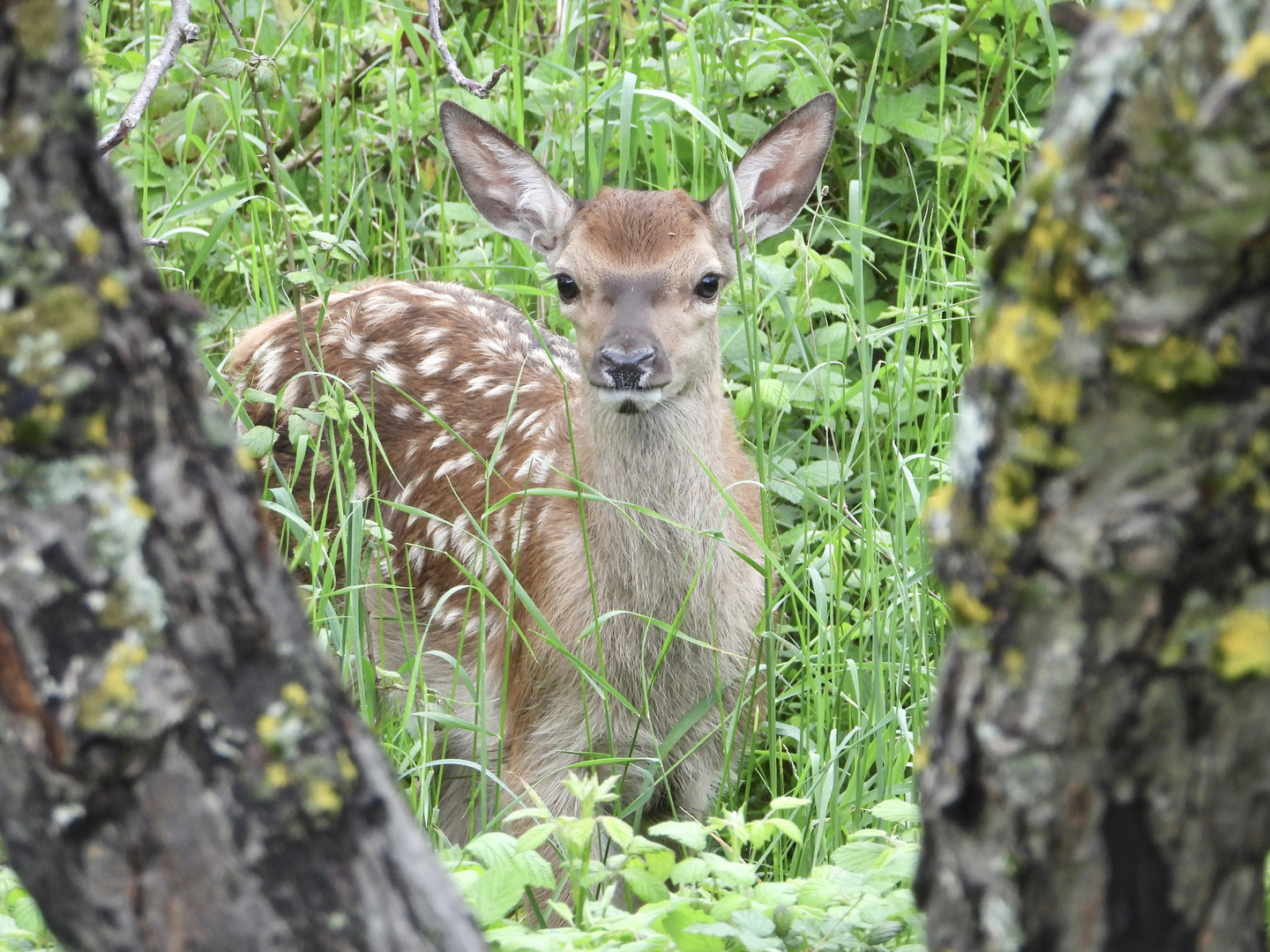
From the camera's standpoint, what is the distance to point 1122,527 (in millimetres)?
1304

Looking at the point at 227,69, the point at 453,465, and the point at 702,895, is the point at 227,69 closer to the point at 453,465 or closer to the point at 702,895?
the point at 453,465

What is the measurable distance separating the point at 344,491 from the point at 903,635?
163cm

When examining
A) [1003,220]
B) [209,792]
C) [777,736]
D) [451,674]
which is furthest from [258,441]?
[1003,220]

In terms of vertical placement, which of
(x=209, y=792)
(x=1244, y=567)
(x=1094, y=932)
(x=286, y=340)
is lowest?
(x=286, y=340)

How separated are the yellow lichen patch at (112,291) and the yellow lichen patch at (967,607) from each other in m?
0.76

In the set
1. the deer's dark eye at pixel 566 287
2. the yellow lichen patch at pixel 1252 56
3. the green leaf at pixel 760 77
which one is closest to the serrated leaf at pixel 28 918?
the yellow lichen patch at pixel 1252 56

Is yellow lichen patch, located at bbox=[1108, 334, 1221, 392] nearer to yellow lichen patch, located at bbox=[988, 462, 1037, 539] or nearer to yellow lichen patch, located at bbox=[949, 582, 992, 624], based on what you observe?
yellow lichen patch, located at bbox=[988, 462, 1037, 539]

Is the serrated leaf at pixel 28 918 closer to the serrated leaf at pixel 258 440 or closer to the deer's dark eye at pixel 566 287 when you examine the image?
the serrated leaf at pixel 258 440

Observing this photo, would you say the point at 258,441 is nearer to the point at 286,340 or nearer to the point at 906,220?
the point at 286,340

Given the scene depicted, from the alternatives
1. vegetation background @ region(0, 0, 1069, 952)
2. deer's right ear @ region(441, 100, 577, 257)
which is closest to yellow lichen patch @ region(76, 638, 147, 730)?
vegetation background @ region(0, 0, 1069, 952)

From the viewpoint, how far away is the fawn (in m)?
3.86

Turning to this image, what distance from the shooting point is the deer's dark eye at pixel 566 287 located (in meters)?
4.14

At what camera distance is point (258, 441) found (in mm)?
3711

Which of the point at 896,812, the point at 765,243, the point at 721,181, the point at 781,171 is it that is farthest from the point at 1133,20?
the point at 765,243
